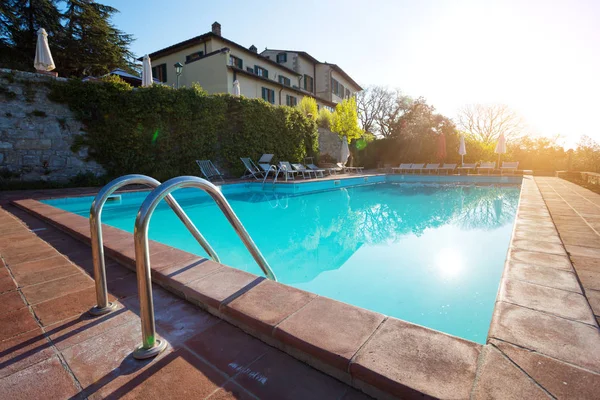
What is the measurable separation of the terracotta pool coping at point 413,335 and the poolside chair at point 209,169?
902 cm

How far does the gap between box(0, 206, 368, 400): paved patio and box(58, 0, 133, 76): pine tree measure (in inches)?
690

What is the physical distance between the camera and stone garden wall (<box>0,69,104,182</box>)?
7.63 m

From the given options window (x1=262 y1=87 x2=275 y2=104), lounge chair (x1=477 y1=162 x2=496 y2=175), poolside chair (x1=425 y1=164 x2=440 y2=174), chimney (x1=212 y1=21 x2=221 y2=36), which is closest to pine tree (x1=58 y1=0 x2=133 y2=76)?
chimney (x1=212 y1=21 x2=221 y2=36)

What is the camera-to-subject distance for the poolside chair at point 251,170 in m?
11.6

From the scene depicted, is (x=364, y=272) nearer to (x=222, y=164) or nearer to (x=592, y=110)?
(x=222, y=164)

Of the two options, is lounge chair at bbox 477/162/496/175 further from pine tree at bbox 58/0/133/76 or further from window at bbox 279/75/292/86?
pine tree at bbox 58/0/133/76

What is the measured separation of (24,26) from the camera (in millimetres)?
14742

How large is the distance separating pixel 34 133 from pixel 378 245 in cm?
946

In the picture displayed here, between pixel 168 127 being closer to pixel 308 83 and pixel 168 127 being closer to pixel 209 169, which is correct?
pixel 209 169

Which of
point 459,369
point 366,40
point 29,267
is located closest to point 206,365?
point 459,369

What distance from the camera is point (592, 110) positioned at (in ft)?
68.1

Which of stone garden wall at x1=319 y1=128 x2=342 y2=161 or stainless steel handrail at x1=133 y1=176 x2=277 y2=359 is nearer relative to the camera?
stainless steel handrail at x1=133 y1=176 x2=277 y2=359

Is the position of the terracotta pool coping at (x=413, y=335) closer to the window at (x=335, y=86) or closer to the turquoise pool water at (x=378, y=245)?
the turquoise pool water at (x=378, y=245)

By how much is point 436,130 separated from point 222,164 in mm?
14467
